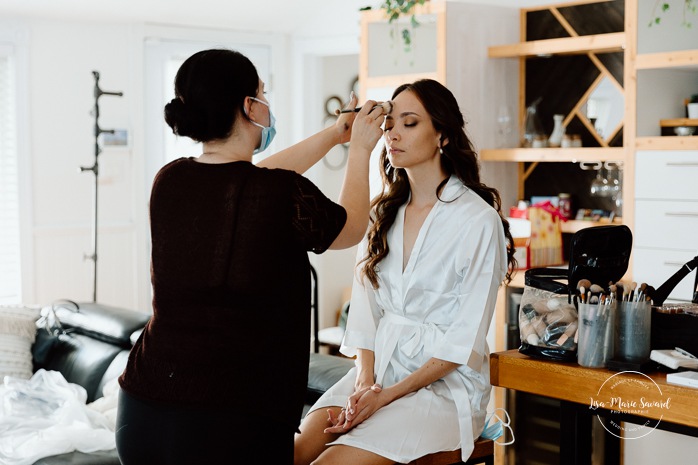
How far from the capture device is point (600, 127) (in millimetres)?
4195

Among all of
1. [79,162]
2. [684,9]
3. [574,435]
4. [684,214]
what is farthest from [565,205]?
[79,162]

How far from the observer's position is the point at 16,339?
12.5ft

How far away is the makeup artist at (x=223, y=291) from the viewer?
168 cm

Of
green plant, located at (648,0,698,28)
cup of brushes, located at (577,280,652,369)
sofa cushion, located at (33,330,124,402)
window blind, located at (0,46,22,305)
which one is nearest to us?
cup of brushes, located at (577,280,652,369)

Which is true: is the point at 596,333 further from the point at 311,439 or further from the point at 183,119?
the point at 183,119

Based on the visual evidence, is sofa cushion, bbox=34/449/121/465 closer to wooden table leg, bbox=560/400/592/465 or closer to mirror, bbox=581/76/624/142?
wooden table leg, bbox=560/400/592/465

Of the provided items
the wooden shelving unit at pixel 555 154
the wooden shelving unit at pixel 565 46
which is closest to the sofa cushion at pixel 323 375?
the wooden shelving unit at pixel 555 154

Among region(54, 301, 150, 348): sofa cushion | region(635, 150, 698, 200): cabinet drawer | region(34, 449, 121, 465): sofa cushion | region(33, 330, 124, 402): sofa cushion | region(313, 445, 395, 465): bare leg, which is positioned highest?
region(635, 150, 698, 200): cabinet drawer

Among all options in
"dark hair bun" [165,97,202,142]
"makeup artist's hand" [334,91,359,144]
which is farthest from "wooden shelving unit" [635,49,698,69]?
"dark hair bun" [165,97,202,142]

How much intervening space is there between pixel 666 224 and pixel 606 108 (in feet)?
2.76

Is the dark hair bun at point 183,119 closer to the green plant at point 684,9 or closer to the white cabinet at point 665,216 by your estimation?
the white cabinet at point 665,216

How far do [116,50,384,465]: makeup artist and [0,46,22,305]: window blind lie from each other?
362cm

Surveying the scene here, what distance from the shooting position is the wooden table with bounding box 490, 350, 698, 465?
1866mm

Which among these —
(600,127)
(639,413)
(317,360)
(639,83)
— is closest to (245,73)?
(639,413)
